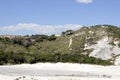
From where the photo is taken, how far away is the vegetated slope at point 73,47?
85.0 metres

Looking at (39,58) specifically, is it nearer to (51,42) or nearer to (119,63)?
(119,63)

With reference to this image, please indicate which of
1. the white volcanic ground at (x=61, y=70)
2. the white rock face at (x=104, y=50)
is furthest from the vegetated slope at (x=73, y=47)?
the white volcanic ground at (x=61, y=70)

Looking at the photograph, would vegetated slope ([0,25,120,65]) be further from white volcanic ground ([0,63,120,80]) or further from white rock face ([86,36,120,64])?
white volcanic ground ([0,63,120,80])

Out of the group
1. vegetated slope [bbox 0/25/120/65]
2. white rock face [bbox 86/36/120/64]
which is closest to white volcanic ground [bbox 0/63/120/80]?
vegetated slope [bbox 0/25/120/65]

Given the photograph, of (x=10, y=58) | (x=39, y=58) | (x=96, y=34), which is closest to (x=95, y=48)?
(x=96, y=34)

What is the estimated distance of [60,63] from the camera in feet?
263

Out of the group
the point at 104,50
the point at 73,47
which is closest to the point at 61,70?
the point at 104,50

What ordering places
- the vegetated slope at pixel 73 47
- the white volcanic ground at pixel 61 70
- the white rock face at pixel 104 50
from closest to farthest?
the white volcanic ground at pixel 61 70, the vegetated slope at pixel 73 47, the white rock face at pixel 104 50

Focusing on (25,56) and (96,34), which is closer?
(25,56)

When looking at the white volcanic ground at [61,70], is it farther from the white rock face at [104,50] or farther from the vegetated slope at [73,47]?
the white rock face at [104,50]

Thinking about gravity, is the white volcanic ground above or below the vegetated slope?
below

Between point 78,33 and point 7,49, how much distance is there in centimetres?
2673

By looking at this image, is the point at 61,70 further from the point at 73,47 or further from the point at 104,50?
the point at 73,47

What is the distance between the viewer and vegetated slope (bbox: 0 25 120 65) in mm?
85000
